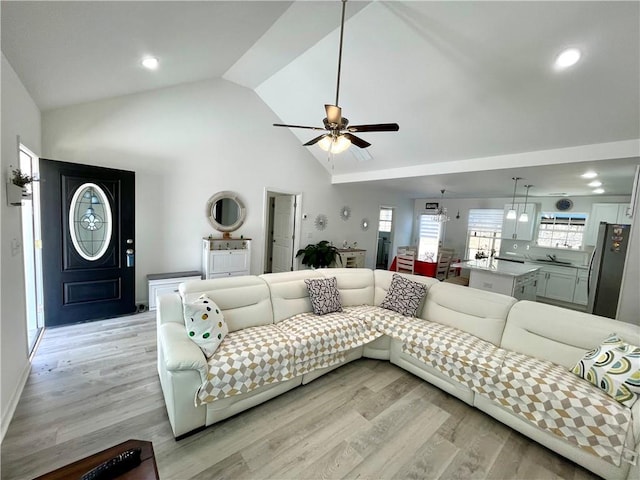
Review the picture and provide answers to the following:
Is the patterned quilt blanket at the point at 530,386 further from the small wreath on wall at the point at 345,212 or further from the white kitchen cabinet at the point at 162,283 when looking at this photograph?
the small wreath on wall at the point at 345,212

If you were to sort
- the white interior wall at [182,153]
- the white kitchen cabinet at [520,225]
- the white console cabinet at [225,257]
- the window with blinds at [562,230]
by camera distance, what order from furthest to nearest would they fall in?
1. the white kitchen cabinet at [520,225]
2. the window with blinds at [562,230]
3. the white console cabinet at [225,257]
4. the white interior wall at [182,153]

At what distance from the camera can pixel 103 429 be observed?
6.14 ft

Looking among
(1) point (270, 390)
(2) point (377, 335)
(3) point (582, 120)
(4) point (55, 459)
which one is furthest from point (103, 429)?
(3) point (582, 120)

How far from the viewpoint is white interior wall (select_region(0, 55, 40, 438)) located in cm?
190

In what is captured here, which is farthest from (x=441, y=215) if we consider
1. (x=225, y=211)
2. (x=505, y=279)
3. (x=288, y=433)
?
(x=288, y=433)

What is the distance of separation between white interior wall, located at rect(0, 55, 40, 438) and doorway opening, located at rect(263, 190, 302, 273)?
3.70 meters

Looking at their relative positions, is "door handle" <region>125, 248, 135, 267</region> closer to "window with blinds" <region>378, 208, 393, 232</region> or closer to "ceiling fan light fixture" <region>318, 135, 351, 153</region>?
"ceiling fan light fixture" <region>318, 135, 351, 153</region>

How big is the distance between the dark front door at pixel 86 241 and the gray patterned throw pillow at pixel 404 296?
139 inches

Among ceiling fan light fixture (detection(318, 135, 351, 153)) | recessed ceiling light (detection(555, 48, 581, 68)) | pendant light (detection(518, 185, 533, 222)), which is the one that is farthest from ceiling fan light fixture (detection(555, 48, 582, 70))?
pendant light (detection(518, 185, 533, 222))

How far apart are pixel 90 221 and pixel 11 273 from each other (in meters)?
1.59

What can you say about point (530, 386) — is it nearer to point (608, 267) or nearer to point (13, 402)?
point (608, 267)

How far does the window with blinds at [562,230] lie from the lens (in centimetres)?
589

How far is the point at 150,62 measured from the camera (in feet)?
9.53

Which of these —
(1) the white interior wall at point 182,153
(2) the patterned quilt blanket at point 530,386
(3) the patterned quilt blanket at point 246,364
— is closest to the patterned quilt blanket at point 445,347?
(2) the patterned quilt blanket at point 530,386
